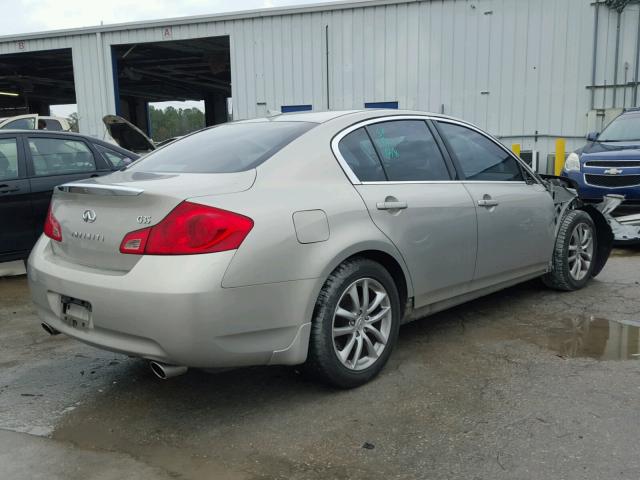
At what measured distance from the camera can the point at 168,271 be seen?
101 inches

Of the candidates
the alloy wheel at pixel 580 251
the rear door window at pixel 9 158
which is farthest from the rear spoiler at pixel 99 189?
the alloy wheel at pixel 580 251

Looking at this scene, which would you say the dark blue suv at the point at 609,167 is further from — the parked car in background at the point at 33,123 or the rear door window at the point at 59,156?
the parked car in background at the point at 33,123

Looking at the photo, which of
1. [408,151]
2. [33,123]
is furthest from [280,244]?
[33,123]

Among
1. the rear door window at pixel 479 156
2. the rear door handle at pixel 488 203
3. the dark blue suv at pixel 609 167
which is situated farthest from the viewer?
the dark blue suv at pixel 609 167

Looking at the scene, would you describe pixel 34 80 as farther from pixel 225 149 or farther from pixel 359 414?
pixel 359 414

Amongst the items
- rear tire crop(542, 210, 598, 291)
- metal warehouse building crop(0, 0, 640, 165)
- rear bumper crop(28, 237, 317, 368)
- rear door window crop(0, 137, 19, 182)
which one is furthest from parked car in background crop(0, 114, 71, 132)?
rear tire crop(542, 210, 598, 291)

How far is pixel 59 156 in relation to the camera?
5898 millimetres

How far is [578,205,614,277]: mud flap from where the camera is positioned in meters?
5.39

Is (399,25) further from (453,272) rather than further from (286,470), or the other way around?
(286,470)

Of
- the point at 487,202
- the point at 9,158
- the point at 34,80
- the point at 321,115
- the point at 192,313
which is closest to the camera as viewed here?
the point at 192,313

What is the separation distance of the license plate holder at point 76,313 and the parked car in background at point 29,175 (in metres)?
A: 2.95

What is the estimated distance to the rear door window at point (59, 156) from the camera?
18.9ft

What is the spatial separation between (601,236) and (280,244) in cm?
384

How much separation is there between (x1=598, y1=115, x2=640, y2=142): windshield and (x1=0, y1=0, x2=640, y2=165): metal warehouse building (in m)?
5.59
